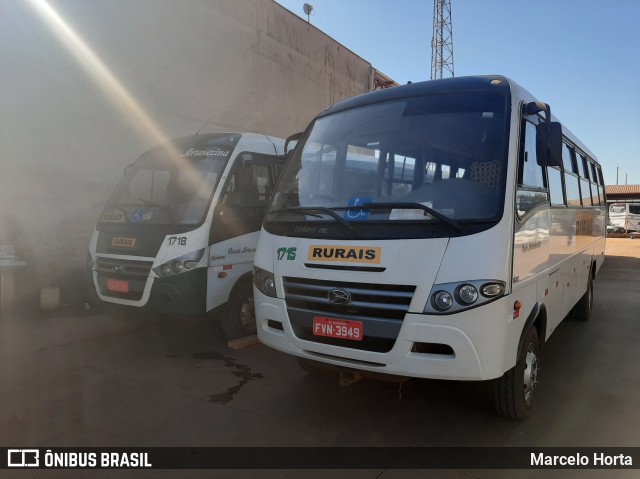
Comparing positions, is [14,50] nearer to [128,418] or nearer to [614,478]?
[128,418]

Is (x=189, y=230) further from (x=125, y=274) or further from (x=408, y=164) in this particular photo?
(x=408, y=164)

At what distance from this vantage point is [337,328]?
136 inches

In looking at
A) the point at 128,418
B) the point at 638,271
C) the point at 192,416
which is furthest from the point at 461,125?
the point at 638,271

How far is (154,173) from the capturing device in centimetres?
643

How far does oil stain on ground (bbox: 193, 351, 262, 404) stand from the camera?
4328 mm

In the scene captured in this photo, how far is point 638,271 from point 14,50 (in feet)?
49.7

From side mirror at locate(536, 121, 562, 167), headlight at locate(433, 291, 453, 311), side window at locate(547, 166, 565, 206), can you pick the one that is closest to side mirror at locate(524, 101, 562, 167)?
side mirror at locate(536, 121, 562, 167)

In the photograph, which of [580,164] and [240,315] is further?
[580,164]

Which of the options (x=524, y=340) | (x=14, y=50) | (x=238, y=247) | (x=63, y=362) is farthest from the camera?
(x=14, y=50)

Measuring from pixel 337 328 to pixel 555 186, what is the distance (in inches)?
107

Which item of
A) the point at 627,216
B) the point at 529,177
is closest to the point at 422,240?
the point at 529,177

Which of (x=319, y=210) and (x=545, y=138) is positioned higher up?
(x=545, y=138)

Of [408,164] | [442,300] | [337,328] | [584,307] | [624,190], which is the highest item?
[624,190]

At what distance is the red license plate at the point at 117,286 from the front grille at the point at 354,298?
2734 millimetres
